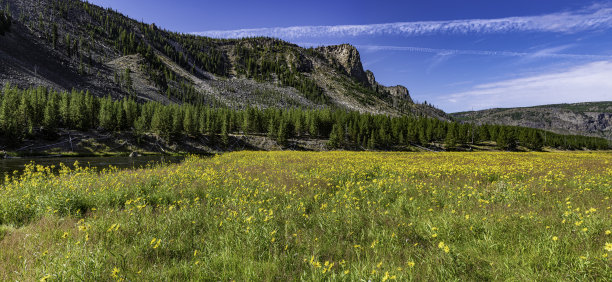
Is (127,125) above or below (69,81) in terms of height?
below

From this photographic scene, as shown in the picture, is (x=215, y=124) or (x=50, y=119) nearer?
(x=50, y=119)

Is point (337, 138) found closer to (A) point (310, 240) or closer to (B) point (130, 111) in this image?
(B) point (130, 111)

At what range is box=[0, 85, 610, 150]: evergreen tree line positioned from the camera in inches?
2344

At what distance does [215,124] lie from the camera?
3287 inches

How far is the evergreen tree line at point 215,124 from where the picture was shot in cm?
5953

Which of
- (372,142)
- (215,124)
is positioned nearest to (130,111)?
(215,124)

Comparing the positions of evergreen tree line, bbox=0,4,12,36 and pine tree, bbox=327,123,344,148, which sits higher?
evergreen tree line, bbox=0,4,12,36

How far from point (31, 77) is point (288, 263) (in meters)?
148

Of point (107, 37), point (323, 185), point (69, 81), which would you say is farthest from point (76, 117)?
point (107, 37)

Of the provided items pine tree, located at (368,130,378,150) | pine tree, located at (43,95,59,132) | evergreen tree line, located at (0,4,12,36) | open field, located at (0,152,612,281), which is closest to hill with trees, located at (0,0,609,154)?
pine tree, located at (43,95,59,132)

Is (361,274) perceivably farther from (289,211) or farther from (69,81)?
(69,81)

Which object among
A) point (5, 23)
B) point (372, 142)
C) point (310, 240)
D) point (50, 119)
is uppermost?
point (5, 23)

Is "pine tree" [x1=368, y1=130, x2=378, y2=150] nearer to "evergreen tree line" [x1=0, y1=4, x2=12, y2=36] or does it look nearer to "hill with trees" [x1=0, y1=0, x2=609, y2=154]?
"hill with trees" [x1=0, y1=0, x2=609, y2=154]

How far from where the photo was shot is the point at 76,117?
219ft
